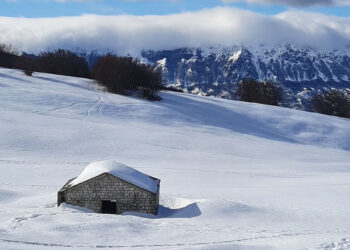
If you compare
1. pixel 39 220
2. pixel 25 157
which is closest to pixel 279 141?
pixel 25 157

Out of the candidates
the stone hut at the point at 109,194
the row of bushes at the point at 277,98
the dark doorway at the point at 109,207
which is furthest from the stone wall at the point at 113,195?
the row of bushes at the point at 277,98

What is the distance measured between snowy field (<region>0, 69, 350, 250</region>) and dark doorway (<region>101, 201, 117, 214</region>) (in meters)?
1.14

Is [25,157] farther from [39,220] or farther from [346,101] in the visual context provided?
[346,101]

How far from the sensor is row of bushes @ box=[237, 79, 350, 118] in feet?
249

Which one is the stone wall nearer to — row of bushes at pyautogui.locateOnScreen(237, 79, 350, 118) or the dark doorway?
the dark doorway

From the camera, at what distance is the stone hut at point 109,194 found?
2139 cm

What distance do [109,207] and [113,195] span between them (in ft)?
1.83

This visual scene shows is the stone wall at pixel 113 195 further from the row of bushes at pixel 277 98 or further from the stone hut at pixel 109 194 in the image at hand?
the row of bushes at pixel 277 98

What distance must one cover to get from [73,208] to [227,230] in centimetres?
668

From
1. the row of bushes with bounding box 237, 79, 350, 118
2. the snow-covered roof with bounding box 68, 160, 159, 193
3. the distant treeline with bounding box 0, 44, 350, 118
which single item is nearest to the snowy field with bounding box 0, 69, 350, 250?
the snow-covered roof with bounding box 68, 160, 159, 193

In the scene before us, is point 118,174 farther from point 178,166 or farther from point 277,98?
point 277,98

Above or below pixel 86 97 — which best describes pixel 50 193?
below

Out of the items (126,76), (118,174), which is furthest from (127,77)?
Result: (118,174)

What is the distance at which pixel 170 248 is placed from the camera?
51.0ft
